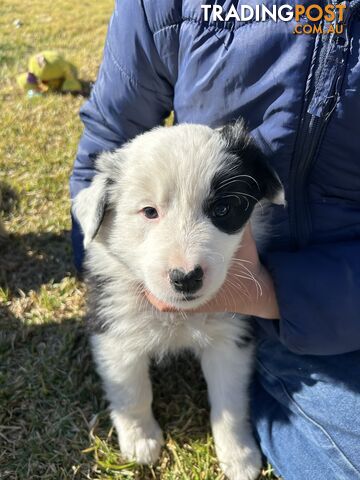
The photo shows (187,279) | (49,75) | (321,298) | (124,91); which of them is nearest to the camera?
(187,279)

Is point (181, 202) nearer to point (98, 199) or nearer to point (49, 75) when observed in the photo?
point (98, 199)

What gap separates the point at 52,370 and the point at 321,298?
1378mm

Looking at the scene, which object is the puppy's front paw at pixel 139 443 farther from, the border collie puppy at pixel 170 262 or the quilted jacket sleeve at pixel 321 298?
the quilted jacket sleeve at pixel 321 298

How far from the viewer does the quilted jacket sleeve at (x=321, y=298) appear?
2.04 meters

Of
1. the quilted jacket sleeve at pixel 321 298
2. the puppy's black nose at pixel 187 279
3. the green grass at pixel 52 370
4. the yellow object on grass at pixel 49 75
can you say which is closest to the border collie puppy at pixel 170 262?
the puppy's black nose at pixel 187 279

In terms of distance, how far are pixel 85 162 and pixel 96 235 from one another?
69 centimetres

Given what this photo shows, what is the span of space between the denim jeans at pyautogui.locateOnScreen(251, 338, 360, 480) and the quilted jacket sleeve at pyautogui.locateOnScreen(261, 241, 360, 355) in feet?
0.71

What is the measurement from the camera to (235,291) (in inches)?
83.5

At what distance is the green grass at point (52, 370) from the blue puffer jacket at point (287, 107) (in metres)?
0.69

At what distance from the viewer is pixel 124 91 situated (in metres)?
2.25

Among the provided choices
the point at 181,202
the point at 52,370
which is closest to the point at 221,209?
the point at 181,202

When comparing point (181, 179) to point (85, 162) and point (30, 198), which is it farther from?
point (30, 198)

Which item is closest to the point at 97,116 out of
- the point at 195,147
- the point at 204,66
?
the point at 204,66

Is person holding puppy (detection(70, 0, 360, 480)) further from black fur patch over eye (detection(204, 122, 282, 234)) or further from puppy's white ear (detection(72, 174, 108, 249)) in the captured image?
puppy's white ear (detection(72, 174, 108, 249))
